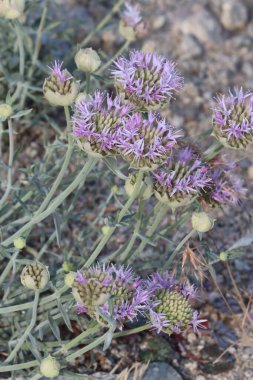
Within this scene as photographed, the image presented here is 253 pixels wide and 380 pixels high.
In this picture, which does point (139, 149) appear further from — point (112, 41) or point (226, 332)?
point (112, 41)

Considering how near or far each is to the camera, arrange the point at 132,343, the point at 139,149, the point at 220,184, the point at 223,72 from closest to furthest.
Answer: the point at 139,149, the point at 220,184, the point at 132,343, the point at 223,72

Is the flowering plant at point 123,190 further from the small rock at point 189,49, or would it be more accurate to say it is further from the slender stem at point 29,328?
Result: the small rock at point 189,49

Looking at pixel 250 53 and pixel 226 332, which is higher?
pixel 250 53

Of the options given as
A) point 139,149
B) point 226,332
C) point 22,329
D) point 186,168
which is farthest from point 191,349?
point 139,149

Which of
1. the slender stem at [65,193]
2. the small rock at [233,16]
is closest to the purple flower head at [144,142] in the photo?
the slender stem at [65,193]

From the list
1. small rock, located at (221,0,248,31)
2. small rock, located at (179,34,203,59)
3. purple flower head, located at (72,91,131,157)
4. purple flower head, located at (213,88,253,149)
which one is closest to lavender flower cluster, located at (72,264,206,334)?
purple flower head, located at (72,91,131,157)

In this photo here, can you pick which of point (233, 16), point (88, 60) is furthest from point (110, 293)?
point (233, 16)

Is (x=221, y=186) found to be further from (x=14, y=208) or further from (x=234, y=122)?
(x=14, y=208)
